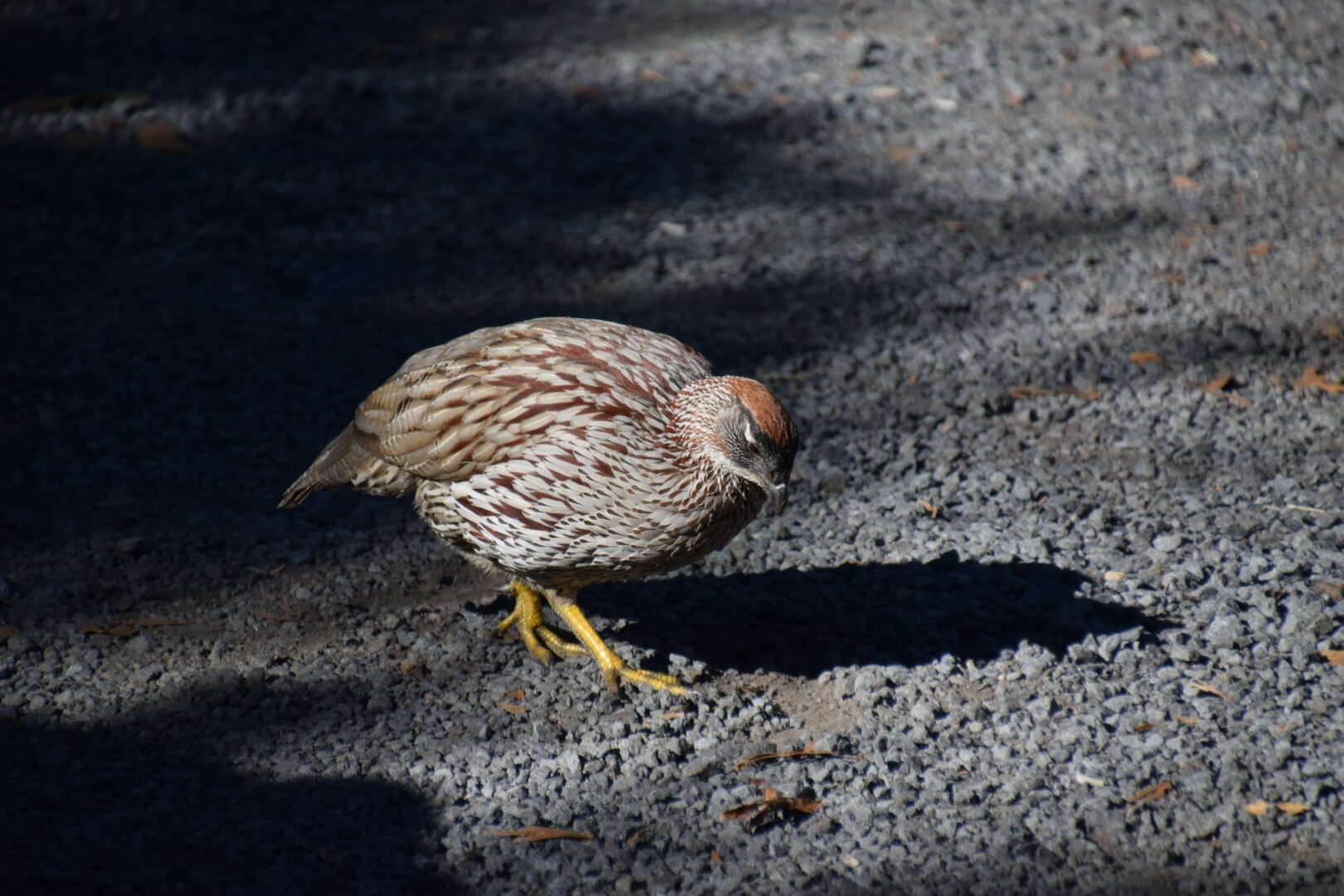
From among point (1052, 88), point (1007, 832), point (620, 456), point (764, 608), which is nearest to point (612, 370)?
point (620, 456)

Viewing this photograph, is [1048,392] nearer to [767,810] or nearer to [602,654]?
[602,654]

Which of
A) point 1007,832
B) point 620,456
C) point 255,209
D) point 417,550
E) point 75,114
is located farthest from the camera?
point 75,114

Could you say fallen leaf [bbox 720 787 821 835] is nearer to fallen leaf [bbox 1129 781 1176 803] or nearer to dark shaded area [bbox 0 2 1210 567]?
fallen leaf [bbox 1129 781 1176 803]

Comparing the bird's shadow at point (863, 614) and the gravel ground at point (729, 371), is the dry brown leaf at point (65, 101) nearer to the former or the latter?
the gravel ground at point (729, 371)

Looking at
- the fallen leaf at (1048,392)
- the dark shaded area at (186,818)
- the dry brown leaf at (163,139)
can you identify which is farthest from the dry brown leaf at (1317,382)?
the dry brown leaf at (163,139)

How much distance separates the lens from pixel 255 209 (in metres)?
8.00

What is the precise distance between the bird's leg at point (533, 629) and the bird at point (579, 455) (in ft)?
0.03

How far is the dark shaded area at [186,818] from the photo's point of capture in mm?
3605

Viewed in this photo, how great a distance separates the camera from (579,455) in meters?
4.41

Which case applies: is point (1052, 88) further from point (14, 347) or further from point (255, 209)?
point (14, 347)

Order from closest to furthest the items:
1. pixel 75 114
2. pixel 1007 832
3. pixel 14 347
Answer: pixel 1007 832
pixel 14 347
pixel 75 114

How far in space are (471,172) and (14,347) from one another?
119 inches

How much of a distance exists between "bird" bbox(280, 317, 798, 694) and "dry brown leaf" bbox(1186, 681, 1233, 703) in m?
1.55

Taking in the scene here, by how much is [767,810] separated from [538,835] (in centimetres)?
71
